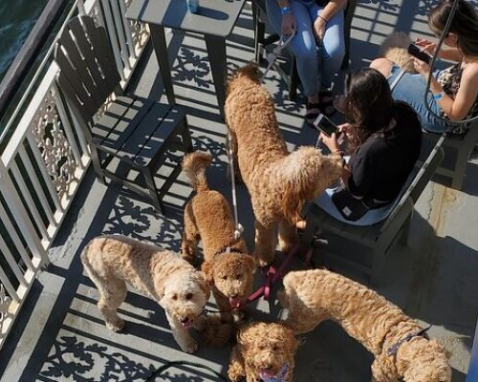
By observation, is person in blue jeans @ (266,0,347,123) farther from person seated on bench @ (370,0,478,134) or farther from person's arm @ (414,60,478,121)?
person's arm @ (414,60,478,121)

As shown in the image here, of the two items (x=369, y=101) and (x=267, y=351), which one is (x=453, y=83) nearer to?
(x=369, y=101)

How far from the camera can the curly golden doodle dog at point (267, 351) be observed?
3.53 m

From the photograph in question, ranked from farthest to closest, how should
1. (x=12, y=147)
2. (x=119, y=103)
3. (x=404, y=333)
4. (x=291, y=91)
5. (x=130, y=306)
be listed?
(x=291, y=91), (x=119, y=103), (x=130, y=306), (x=12, y=147), (x=404, y=333)

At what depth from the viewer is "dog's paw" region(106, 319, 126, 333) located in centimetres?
428

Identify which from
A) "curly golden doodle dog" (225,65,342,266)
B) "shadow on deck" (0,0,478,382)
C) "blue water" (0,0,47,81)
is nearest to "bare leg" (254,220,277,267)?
"curly golden doodle dog" (225,65,342,266)

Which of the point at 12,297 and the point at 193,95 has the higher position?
Answer: the point at 193,95

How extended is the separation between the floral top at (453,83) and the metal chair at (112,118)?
1.72 meters

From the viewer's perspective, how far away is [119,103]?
4.79 metres

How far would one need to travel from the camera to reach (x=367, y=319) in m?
3.69

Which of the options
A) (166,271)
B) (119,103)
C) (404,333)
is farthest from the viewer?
(119,103)

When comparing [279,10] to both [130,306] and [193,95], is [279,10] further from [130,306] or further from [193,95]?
[130,306]

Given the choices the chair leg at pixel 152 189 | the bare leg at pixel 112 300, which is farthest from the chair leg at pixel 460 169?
the bare leg at pixel 112 300

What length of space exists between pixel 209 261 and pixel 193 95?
1804 millimetres

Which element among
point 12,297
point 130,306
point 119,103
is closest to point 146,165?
point 119,103
